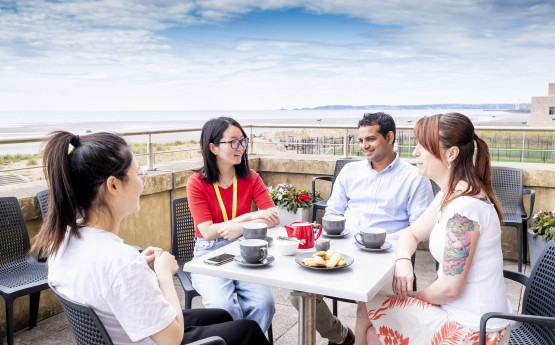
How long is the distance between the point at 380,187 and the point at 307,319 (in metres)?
1.24

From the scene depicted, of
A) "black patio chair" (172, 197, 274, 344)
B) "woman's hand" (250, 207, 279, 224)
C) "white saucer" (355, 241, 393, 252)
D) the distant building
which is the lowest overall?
"black patio chair" (172, 197, 274, 344)

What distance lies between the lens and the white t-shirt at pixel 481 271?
1.79 m

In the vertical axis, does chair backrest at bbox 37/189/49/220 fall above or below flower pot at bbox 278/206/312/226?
above

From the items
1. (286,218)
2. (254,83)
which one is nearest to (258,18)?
(254,83)

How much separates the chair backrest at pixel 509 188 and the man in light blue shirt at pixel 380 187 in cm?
177

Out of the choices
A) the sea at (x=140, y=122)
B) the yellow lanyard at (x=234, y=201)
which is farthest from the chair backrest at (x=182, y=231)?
the sea at (x=140, y=122)

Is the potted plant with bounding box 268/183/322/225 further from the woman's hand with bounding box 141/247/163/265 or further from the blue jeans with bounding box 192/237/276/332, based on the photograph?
the woman's hand with bounding box 141/247/163/265

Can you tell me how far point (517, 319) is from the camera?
160cm

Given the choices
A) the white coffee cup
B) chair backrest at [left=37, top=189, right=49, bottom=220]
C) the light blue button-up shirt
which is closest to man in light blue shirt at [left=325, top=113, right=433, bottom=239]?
the light blue button-up shirt

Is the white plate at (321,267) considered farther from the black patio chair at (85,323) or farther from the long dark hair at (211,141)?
the long dark hair at (211,141)

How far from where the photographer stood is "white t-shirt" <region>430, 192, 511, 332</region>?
1.79 meters

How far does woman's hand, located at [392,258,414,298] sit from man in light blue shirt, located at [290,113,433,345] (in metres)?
0.94

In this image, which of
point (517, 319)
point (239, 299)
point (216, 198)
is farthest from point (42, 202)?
point (517, 319)

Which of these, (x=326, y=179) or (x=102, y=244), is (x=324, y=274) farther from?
(x=326, y=179)
